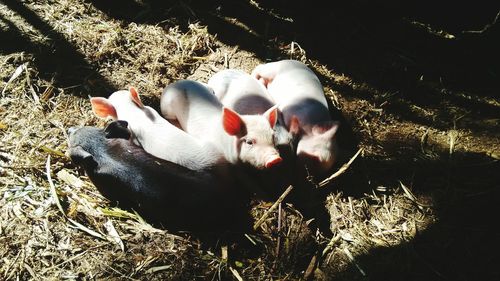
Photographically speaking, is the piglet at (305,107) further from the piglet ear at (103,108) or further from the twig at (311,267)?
the piglet ear at (103,108)

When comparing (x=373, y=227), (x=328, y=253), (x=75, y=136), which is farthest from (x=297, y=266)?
(x=75, y=136)

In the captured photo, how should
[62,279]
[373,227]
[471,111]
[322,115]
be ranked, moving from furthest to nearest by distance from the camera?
[471,111] → [322,115] → [373,227] → [62,279]

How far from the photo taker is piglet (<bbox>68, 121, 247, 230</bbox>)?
3.20 metres

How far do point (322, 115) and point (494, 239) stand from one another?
1666 millimetres

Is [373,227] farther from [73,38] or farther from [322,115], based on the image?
[73,38]

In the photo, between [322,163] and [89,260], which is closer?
[89,260]

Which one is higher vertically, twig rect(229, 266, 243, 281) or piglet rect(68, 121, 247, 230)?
piglet rect(68, 121, 247, 230)

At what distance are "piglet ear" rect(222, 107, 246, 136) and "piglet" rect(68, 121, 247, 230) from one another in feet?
1.28

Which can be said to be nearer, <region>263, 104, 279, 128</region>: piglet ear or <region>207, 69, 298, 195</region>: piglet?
<region>263, 104, 279, 128</region>: piglet ear

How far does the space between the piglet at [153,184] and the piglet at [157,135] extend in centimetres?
13

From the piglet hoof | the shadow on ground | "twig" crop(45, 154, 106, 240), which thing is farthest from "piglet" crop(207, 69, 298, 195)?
"twig" crop(45, 154, 106, 240)

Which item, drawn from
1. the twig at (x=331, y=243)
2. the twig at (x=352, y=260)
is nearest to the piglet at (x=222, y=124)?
the twig at (x=331, y=243)

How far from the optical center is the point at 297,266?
317cm

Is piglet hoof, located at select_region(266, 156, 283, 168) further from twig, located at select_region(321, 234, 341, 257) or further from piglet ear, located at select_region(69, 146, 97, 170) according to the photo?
piglet ear, located at select_region(69, 146, 97, 170)
